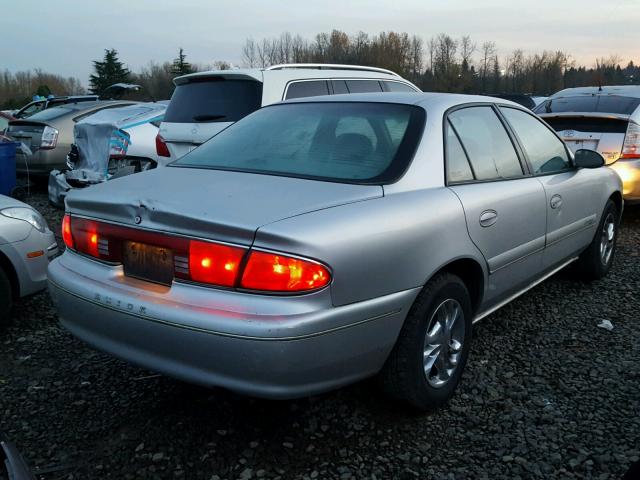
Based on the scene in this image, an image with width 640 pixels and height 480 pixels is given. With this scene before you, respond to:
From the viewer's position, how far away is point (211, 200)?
96.2 inches

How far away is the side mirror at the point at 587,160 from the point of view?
425 centimetres

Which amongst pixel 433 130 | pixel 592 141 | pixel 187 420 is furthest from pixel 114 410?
pixel 592 141

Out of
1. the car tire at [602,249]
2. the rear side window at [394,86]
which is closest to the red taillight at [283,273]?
the car tire at [602,249]

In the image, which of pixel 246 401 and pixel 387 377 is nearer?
pixel 387 377

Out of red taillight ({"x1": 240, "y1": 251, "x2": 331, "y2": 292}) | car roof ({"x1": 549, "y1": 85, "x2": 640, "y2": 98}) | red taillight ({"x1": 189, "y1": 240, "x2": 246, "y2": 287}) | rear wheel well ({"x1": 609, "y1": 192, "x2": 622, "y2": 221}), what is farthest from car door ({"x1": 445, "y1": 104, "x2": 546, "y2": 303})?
car roof ({"x1": 549, "y1": 85, "x2": 640, "y2": 98})

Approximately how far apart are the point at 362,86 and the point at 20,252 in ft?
14.0

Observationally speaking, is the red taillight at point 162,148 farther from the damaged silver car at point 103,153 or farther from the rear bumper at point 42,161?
the rear bumper at point 42,161

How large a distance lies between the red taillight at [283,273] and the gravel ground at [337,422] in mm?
489

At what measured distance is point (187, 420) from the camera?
9.28ft

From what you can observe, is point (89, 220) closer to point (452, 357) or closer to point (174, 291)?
point (174, 291)

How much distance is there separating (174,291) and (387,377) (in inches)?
39.7

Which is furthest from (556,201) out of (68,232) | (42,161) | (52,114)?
(52,114)

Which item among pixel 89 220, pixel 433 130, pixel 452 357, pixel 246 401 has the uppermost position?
pixel 433 130

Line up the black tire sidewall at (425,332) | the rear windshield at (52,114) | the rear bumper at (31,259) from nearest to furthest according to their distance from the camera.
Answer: the black tire sidewall at (425,332) < the rear bumper at (31,259) < the rear windshield at (52,114)
